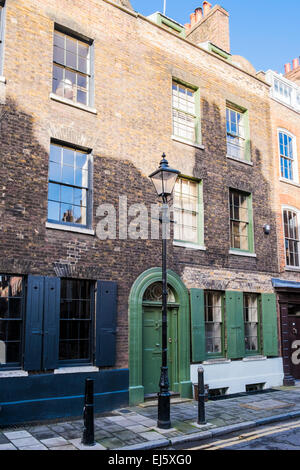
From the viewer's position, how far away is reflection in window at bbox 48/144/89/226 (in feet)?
31.9

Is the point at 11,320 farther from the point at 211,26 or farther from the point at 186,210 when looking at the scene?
the point at 211,26

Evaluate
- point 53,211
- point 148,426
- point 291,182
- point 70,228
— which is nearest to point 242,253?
point 291,182

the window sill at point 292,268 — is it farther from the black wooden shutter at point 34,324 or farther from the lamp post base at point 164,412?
the black wooden shutter at point 34,324

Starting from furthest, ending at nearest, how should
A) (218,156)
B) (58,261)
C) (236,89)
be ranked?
(236,89) < (218,156) < (58,261)

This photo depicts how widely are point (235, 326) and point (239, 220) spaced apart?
137 inches

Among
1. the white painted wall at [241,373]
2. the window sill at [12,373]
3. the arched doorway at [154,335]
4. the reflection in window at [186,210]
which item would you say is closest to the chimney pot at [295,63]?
the reflection in window at [186,210]

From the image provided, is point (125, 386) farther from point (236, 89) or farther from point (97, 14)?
point (236, 89)

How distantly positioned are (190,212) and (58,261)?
187 inches

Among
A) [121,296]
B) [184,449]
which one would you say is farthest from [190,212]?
[184,449]

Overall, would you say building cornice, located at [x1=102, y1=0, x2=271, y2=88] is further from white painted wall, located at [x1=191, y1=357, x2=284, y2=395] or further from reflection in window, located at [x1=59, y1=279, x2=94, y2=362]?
white painted wall, located at [x1=191, y1=357, x2=284, y2=395]

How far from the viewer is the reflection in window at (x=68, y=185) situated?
9734 millimetres

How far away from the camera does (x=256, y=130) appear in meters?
15.1

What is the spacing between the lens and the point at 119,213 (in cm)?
1061

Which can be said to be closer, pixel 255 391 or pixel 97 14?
pixel 97 14
